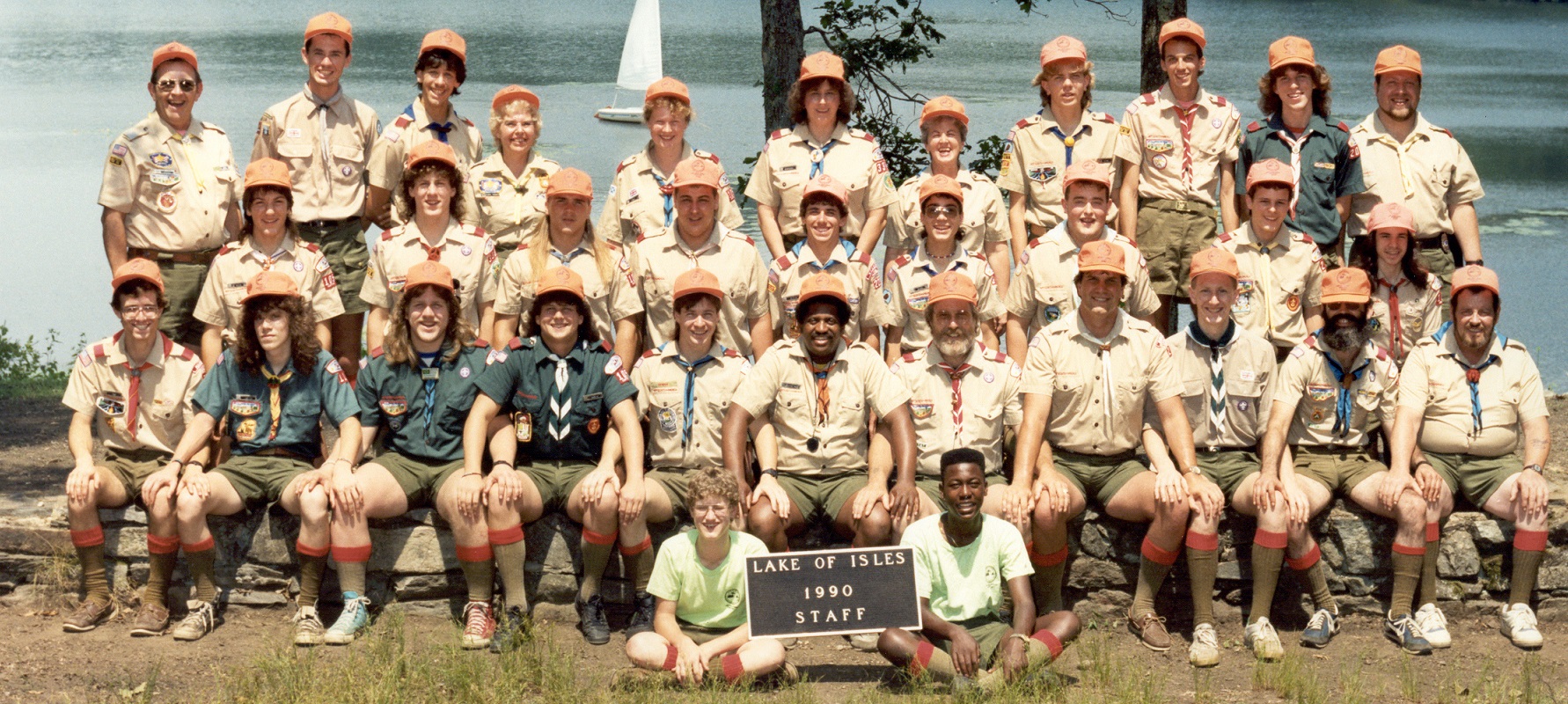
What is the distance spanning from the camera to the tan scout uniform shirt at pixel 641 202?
8.30 meters

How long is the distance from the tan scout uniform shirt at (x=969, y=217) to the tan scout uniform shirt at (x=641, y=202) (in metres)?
0.81

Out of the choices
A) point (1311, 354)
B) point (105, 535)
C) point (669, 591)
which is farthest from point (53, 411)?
point (1311, 354)

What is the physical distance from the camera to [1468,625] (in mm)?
7590

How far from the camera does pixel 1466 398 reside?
750 cm

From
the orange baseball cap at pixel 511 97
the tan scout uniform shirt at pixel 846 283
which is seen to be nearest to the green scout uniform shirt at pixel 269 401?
the orange baseball cap at pixel 511 97

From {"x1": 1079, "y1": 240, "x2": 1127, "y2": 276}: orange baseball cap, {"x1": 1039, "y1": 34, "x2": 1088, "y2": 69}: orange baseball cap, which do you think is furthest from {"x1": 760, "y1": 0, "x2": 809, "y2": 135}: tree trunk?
{"x1": 1079, "y1": 240, "x2": 1127, "y2": 276}: orange baseball cap

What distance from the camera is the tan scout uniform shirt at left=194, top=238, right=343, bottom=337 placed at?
782 centimetres

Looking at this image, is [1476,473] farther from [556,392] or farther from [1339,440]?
[556,392]

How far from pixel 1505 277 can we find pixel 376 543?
17341mm

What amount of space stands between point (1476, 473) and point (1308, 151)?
5.82 ft

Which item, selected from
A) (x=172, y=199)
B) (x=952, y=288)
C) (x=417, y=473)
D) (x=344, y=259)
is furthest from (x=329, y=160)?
(x=952, y=288)

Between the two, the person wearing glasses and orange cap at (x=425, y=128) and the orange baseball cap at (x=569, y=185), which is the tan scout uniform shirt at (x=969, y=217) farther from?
the person wearing glasses and orange cap at (x=425, y=128)

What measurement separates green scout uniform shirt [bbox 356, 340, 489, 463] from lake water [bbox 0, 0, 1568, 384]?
410 inches

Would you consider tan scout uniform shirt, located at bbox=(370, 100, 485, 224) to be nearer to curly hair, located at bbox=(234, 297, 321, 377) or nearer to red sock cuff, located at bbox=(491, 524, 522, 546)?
curly hair, located at bbox=(234, 297, 321, 377)
